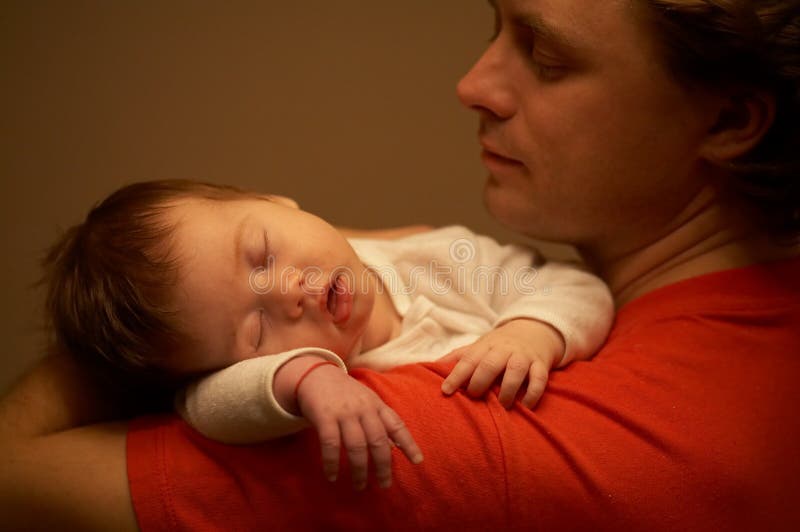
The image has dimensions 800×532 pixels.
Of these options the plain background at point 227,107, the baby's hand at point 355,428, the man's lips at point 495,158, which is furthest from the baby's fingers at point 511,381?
the plain background at point 227,107

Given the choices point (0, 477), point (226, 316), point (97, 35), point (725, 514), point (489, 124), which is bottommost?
point (725, 514)

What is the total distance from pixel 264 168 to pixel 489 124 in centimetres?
81

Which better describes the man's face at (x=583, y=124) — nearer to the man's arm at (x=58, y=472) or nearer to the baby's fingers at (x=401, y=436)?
the baby's fingers at (x=401, y=436)

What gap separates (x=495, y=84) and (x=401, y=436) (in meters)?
0.64

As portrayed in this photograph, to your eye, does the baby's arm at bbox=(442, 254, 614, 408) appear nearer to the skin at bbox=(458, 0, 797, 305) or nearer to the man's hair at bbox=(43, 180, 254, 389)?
the skin at bbox=(458, 0, 797, 305)

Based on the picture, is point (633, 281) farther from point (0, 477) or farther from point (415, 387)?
point (0, 477)

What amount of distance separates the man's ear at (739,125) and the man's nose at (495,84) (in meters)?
0.31

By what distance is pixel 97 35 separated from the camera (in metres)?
1.72

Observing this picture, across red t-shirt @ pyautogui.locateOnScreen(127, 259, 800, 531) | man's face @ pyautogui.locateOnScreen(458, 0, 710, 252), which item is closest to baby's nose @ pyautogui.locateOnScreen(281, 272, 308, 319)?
red t-shirt @ pyautogui.locateOnScreen(127, 259, 800, 531)

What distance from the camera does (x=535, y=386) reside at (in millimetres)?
931

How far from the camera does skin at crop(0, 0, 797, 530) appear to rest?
1065mm

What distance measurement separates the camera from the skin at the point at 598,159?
107cm

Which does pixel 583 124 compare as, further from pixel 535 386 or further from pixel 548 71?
pixel 535 386

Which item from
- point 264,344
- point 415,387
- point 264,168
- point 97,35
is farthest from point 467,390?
point 97,35
